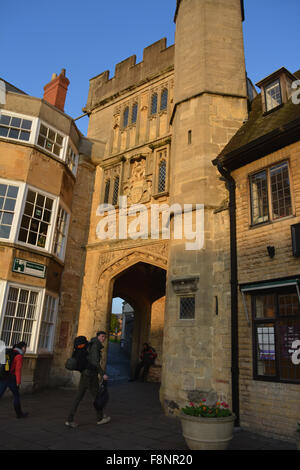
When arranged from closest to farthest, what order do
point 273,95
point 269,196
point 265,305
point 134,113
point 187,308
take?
point 265,305 < point 269,196 < point 187,308 < point 273,95 < point 134,113

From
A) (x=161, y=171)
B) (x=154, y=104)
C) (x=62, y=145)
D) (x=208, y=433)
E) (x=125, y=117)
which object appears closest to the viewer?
(x=208, y=433)

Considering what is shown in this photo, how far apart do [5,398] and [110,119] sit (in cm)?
1280

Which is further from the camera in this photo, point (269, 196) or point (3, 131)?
point (3, 131)

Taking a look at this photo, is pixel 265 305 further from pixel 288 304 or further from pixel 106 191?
pixel 106 191

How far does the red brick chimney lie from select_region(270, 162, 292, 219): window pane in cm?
1144

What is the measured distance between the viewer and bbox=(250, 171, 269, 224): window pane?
883 centimetres

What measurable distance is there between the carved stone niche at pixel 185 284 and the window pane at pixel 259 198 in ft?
7.42

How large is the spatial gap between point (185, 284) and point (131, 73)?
11996mm

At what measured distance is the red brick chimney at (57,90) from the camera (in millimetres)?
16562

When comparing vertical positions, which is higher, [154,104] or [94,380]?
[154,104]

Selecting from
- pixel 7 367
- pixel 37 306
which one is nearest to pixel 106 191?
pixel 37 306

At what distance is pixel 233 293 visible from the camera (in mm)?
8766

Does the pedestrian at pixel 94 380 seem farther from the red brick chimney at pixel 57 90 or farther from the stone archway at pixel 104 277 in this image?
the red brick chimney at pixel 57 90

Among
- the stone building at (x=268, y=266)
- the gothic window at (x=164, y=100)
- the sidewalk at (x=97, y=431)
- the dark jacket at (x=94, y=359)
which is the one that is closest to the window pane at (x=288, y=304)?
the stone building at (x=268, y=266)
